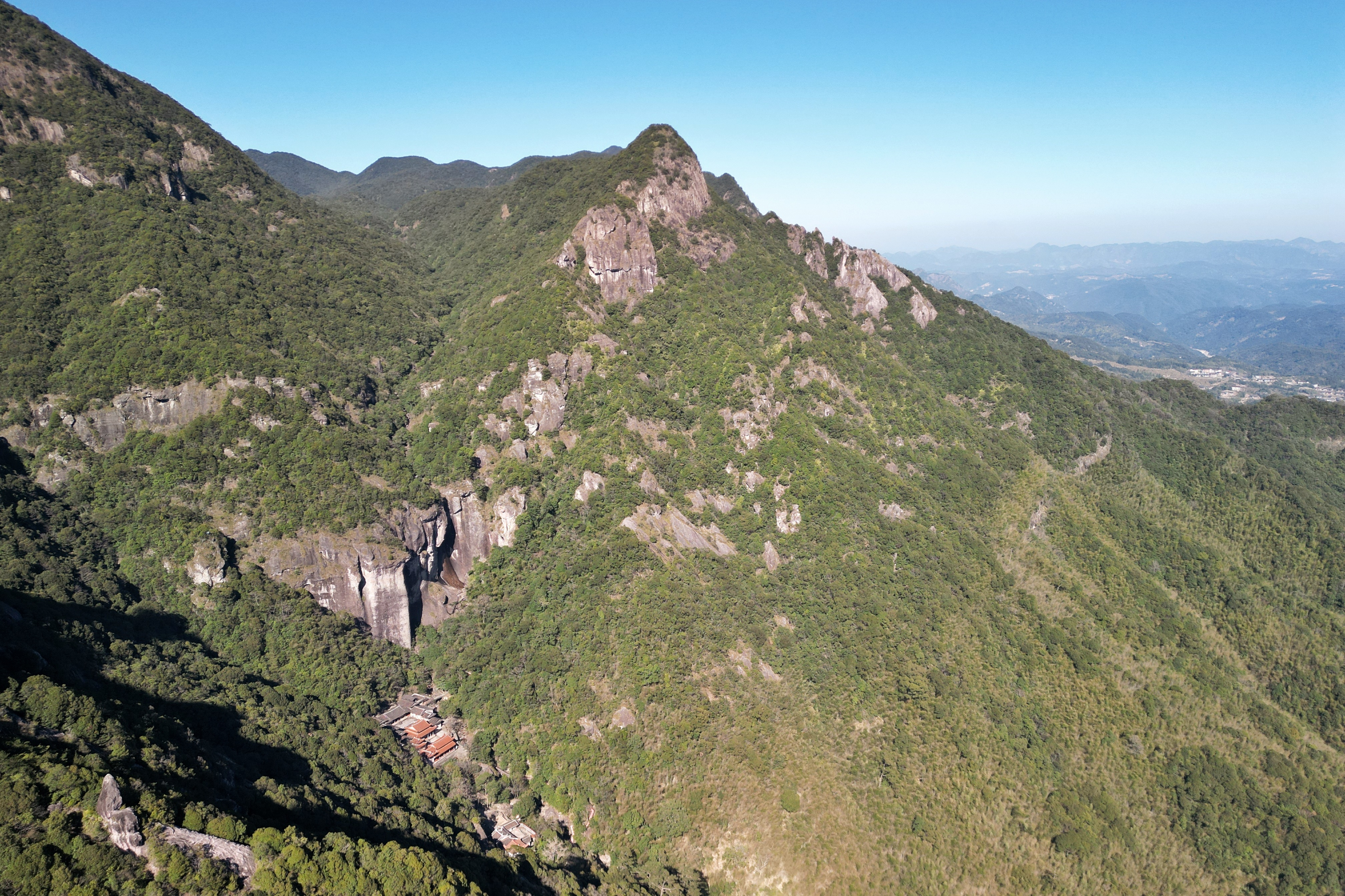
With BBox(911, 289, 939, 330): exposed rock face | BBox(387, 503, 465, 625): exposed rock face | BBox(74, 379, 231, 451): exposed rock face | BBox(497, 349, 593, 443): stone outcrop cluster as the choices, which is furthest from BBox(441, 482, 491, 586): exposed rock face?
BBox(911, 289, 939, 330): exposed rock face

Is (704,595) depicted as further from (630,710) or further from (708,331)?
(708,331)

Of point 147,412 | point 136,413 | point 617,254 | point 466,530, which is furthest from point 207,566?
point 617,254

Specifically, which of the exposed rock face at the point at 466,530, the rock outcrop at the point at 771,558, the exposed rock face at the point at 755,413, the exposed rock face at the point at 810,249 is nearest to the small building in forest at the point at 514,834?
the exposed rock face at the point at 466,530

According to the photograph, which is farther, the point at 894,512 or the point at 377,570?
the point at 894,512

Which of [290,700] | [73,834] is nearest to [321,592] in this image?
[290,700]

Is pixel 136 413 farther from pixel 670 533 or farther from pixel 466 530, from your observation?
pixel 670 533

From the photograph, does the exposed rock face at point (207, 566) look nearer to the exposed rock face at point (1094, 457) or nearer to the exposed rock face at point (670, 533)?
the exposed rock face at point (670, 533)
